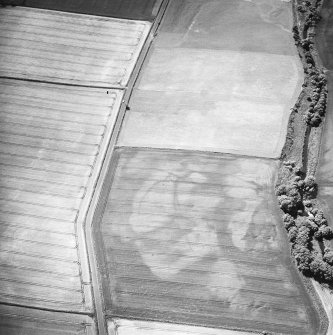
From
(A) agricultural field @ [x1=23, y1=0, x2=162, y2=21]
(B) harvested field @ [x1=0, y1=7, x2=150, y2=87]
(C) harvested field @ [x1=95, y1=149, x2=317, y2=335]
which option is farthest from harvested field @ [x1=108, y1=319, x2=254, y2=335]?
(A) agricultural field @ [x1=23, y1=0, x2=162, y2=21]

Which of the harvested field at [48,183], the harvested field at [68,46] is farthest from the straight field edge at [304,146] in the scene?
the harvested field at [68,46]

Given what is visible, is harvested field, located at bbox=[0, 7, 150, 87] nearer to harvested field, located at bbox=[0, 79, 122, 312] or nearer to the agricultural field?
the agricultural field

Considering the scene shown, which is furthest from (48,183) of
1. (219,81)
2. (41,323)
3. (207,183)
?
(219,81)

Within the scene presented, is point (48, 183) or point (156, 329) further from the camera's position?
point (48, 183)

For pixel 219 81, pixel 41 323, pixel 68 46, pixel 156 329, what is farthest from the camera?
pixel 68 46

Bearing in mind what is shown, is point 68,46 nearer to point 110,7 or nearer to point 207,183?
point 110,7

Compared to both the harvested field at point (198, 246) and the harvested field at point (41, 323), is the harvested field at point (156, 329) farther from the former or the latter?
the harvested field at point (41, 323)

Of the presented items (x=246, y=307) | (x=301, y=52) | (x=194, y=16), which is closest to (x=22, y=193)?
(x=246, y=307)
